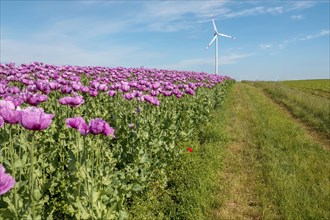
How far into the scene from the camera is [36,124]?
2.99 metres

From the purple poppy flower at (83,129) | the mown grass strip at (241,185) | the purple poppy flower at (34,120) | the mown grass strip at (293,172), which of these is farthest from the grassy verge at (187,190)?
the purple poppy flower at (34,120)

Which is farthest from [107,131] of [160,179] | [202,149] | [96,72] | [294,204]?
[96,72]

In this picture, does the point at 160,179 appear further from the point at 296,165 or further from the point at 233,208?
the point at 296,165

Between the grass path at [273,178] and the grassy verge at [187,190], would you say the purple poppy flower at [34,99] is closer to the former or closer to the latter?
the grassy verge at [187,190]

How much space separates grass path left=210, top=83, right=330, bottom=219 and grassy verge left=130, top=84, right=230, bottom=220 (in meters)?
0.26

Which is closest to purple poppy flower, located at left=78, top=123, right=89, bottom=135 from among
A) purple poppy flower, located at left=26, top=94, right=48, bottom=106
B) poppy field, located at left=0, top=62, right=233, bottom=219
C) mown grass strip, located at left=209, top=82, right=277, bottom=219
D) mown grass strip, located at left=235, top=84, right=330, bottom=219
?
poppy field, located at left=0, top=62, right=233, bottom=219

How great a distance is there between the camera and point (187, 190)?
6.28m

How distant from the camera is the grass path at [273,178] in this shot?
619cm

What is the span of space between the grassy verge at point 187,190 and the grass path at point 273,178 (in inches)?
10.4

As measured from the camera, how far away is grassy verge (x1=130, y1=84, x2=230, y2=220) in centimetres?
559

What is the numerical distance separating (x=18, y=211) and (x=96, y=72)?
10.2 m

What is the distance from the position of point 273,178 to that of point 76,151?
4799mm

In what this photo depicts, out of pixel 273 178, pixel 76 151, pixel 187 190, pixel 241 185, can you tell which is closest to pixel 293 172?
pixel 273 178

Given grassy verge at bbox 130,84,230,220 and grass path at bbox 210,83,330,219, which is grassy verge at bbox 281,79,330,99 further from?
grassy verge at bbox 130,84,230,220
